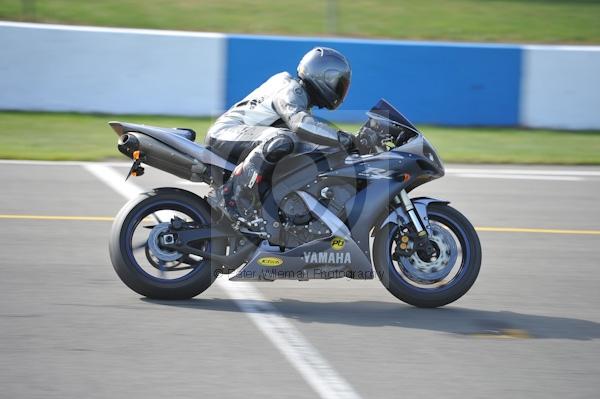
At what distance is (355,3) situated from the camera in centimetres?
2006

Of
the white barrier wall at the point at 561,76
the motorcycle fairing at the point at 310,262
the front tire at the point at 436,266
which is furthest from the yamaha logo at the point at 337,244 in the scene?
the white barrier wall at the point at 561,76

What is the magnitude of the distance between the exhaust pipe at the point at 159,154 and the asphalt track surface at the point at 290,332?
90 centimetres

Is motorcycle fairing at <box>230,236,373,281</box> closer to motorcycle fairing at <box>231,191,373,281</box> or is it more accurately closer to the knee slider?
motorcycle fairing at <box>231,191,373,281</box>

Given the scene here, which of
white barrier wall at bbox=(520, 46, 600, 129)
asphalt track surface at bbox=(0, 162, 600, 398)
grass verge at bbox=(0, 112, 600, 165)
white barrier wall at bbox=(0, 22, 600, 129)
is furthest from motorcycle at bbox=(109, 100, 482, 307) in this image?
white barrier wall at bbox=(520, 46, 600, 129)

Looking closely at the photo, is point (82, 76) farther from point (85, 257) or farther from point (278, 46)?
Result: point (85, 257)

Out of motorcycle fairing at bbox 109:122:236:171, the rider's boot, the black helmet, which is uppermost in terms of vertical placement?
the black helmet

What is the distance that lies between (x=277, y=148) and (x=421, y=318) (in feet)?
4.76

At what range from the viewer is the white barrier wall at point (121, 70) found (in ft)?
48.1

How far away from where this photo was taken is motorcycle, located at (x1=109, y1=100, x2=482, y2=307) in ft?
21.6

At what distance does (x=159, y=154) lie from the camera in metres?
6.64

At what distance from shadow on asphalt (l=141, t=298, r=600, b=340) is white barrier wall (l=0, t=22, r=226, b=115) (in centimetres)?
817

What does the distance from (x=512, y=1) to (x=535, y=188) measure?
9990 mm

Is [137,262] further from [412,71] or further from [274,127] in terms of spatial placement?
[412,71]

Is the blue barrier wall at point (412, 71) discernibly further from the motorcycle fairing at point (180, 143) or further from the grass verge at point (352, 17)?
the motorcycle fairing at point (180, 143)
